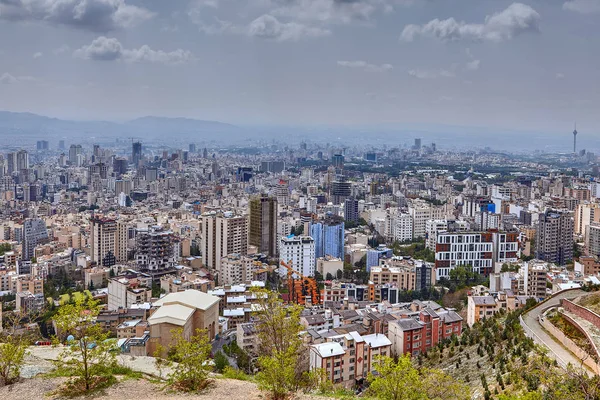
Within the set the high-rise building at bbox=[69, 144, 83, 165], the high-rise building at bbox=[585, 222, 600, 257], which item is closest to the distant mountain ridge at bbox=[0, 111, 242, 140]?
the high-rise building at bbox=[69, 144, 83, 165]

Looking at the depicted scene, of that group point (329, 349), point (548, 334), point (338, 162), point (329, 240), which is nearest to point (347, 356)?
point (329, 349)

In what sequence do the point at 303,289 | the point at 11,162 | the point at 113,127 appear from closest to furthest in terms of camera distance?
the point at 303,289
the point at 11,162
the point at 113,127

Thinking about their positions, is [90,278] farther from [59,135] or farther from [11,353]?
[59,135]

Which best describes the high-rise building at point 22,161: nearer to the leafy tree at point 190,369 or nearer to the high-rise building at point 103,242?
the high-rise building at point 103,242

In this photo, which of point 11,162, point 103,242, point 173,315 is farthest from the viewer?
point 11,162

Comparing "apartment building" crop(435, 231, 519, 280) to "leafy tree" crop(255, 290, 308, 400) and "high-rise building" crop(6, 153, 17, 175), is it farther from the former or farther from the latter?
"high-rise building" crop(6, 153, 17, 175)

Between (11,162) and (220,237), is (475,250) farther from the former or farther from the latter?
(11,162)

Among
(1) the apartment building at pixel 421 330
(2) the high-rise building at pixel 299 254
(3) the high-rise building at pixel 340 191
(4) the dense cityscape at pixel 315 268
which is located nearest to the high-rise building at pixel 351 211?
(4) the dense cityscape at pixel 315 268

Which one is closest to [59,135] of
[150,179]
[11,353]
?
[150,179]
